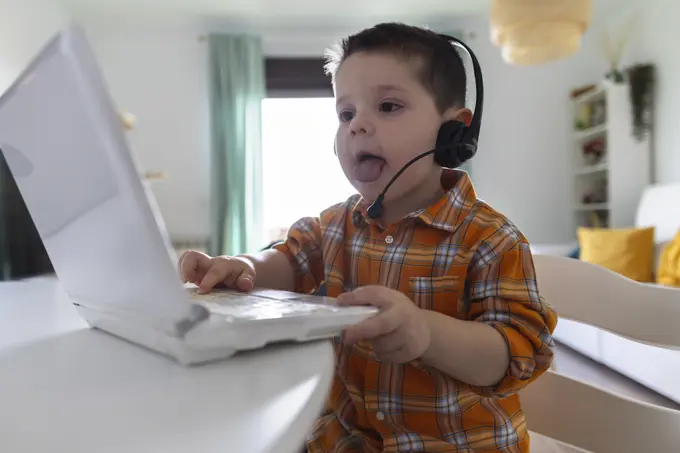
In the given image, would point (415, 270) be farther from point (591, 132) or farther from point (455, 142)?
point (591, 132)

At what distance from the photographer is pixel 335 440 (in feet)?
2.16

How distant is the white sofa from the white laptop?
162 centimetres

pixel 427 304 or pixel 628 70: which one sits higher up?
pixel 628 70

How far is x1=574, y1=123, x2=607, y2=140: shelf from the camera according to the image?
13.2 ft

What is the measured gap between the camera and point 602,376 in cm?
257

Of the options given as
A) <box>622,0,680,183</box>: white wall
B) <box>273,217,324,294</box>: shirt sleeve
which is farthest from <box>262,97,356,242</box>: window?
<box>273,217,324,294</box>: shirt sleeve

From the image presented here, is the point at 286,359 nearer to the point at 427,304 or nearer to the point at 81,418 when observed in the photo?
the point at 81,418

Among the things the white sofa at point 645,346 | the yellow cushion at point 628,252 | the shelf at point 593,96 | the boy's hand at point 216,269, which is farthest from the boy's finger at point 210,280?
the shelf at point 593,96

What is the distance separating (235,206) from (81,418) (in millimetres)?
4063

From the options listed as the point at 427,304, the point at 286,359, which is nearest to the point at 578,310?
the point at 427,304

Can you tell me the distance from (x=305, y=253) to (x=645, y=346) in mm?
2141

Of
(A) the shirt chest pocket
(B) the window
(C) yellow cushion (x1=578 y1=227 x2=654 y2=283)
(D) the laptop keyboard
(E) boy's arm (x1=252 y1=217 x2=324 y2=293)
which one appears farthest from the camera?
(B) the window

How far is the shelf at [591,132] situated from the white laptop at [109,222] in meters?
4.20

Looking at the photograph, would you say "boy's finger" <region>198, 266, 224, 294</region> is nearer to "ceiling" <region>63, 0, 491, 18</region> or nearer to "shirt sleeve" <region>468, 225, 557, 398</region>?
"shirt sleeve" <region>468, 225, 557, 398</region>
